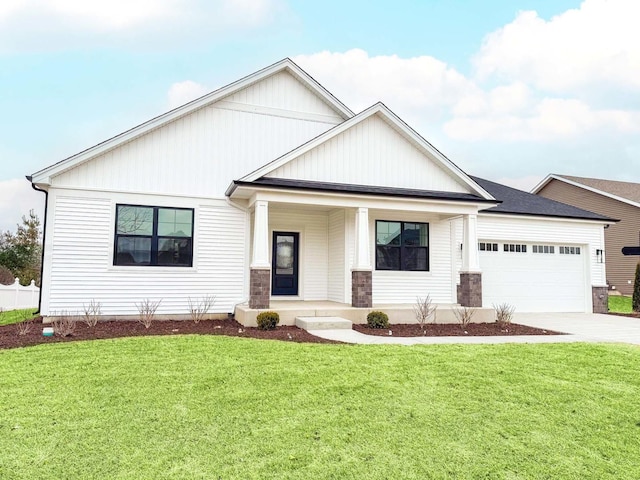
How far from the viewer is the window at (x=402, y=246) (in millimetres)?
12945

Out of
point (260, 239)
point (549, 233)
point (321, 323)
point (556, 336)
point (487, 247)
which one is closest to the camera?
point (556, 336)

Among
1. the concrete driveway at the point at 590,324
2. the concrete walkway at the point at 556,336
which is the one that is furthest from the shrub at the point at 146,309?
the concrete driveway at the point at 590,324

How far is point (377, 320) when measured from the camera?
10.3 meters

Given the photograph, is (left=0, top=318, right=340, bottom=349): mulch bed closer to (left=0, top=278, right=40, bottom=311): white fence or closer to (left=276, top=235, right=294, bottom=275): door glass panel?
(left=276, top=235, right=294, bottom=275): door glass panel

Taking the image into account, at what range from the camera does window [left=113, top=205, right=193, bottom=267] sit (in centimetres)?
1123

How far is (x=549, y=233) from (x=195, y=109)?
1238 cm

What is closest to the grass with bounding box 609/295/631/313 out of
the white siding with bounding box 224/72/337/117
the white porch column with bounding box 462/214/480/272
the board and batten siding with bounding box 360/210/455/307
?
the board and batten siding with bounding box 360/210/455/307

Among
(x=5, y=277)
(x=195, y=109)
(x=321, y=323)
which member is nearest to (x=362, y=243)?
(x=321, y=323)

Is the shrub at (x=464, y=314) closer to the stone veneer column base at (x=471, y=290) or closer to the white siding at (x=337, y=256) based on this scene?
the stone veneer column base at (x=471, y=290)

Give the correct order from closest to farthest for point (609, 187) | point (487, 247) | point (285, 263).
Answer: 1. point (285, 263)
2. point (487, 247)
3. point (609, 187)

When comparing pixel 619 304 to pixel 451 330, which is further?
pixel 619 304

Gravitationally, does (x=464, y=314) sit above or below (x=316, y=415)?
above

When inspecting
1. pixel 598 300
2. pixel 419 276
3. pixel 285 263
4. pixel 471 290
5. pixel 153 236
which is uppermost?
pixel 153 236

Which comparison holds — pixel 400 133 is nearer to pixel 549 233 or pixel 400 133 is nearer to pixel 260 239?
pixel 260 239
